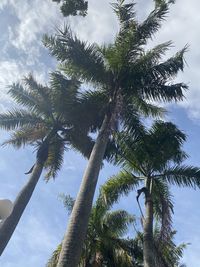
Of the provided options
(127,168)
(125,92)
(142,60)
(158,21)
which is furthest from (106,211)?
(158,21)

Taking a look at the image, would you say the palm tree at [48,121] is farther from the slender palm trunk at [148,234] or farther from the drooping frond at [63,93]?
the slender palm trunk at [148,234]

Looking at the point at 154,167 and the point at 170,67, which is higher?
the point at 170,67

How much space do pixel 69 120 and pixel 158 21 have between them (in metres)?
6.39

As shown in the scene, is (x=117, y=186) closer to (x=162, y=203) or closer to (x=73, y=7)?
(x=162, y=203)

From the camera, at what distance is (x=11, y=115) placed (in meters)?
20.4

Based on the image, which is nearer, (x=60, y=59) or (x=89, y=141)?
(x=60, y=59)

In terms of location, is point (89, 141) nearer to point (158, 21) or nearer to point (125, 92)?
point (125, 92)

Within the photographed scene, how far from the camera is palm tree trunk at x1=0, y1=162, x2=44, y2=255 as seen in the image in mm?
14422

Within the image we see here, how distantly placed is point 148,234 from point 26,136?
29.3 feet

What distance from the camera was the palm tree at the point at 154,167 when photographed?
16.5 m

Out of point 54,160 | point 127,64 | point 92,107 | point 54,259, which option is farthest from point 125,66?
point 54,259

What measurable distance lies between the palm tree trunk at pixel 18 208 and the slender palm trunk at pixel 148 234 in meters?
5.04

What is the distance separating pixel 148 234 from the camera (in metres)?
14.4

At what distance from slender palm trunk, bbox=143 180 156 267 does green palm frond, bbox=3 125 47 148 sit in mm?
6643
